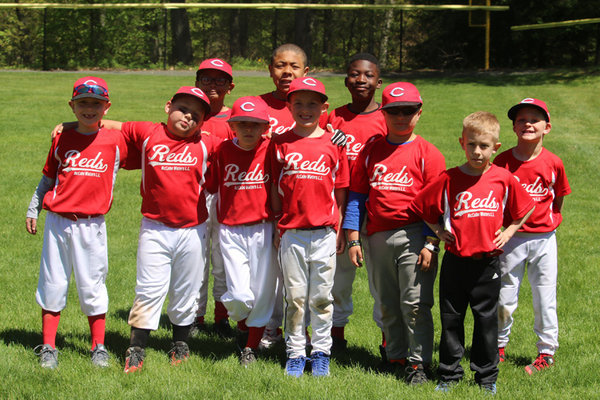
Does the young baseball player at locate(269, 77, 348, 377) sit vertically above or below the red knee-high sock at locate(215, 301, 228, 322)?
above

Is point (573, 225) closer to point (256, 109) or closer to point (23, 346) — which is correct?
point (256, 109)

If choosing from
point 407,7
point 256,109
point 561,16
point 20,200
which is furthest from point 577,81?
point 256,109

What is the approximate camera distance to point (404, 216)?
179 inches

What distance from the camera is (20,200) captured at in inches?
376

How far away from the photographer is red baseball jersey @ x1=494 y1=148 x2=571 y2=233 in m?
4.77

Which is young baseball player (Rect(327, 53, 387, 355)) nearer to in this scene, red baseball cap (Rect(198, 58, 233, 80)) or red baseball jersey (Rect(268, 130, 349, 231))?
red baseball jersey (Rect(268, 130, 349, 231))

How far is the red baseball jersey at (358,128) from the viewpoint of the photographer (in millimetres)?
4973

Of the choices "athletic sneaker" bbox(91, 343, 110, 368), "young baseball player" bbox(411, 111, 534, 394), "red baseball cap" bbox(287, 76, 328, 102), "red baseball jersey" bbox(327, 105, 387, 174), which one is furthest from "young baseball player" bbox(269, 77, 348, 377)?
"athletic sneaker" bbox(91, 343, 110, 368)

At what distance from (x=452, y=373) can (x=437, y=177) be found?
1316 mm

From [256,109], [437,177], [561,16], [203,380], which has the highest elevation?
[561,16]

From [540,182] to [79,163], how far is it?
3302 millimetres

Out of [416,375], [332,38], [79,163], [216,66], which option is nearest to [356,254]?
[416,375]

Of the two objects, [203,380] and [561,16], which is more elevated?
[561,16]

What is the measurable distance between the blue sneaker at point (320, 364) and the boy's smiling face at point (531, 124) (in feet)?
6.97
